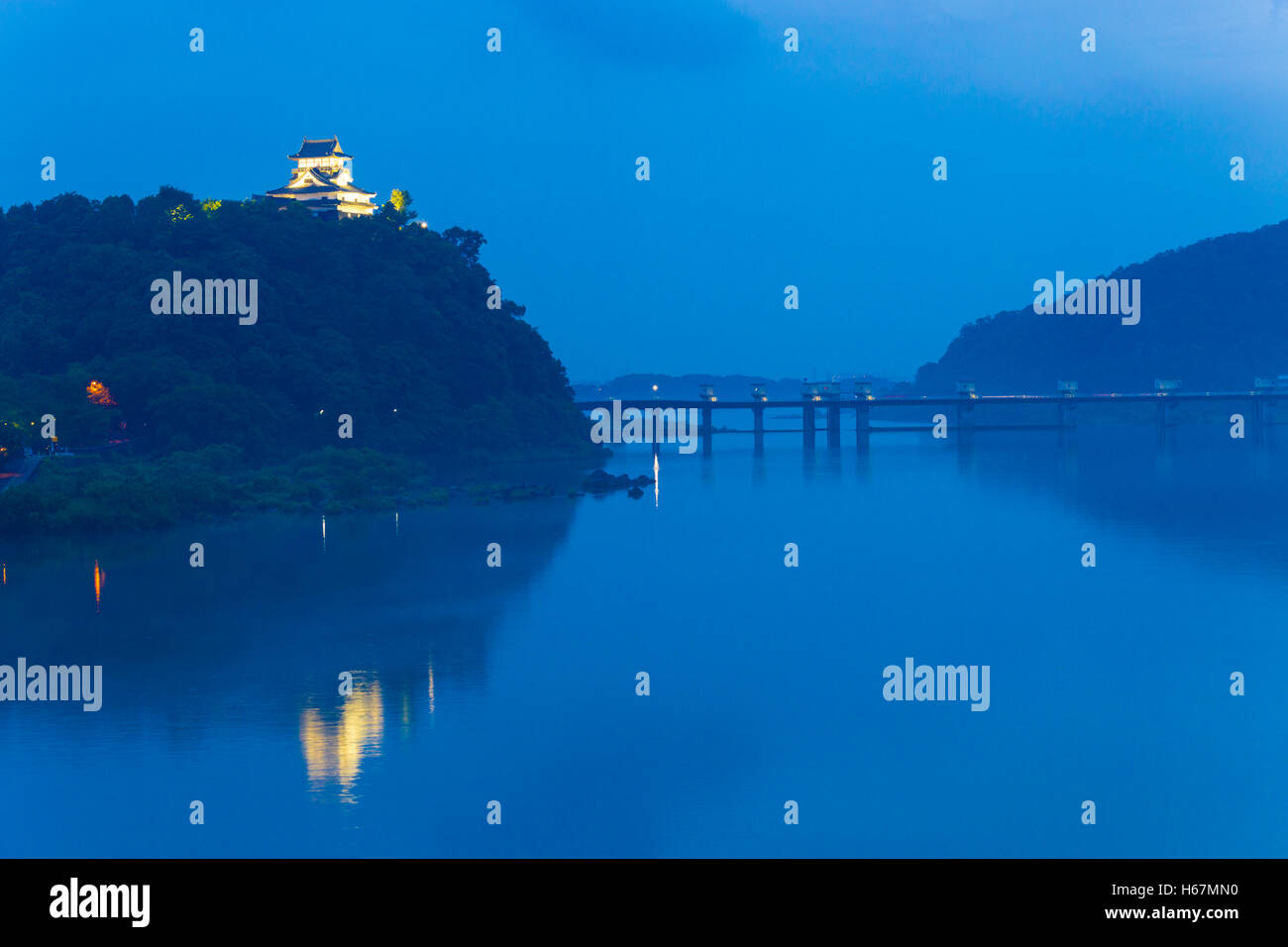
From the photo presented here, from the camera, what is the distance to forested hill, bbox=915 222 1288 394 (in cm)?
16375

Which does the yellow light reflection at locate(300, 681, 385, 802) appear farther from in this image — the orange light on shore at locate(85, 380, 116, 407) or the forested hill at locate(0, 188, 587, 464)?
the orange light on shore at locate(85, 380, 116, 407)

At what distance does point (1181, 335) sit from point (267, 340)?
13361cm

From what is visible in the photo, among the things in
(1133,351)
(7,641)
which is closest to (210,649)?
(7,641)

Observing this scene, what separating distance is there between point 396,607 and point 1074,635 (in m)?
15.0

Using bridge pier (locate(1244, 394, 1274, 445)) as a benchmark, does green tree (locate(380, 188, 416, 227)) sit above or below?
above

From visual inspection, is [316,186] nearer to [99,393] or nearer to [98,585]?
[99,393]

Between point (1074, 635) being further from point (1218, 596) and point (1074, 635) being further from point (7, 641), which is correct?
point (7, 641)

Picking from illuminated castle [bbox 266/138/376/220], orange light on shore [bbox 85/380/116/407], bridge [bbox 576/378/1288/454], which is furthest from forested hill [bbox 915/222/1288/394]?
orange light on shore [bbox 85/380/116/407]

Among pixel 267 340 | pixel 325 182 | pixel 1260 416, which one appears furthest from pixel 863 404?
pixel 267 340

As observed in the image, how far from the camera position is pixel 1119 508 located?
5459 centimetres

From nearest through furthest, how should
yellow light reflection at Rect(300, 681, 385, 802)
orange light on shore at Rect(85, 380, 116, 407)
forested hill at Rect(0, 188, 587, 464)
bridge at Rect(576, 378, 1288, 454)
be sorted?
yellow light reflection at Rect(300, 681, 385, 802), orange light on shore at Rect(85, 380, 116, 407), forested hill at Rect(0, 188, 587, 464), bridge at Rect(576, 378, 1288, 454)

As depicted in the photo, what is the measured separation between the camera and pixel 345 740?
20.1 m

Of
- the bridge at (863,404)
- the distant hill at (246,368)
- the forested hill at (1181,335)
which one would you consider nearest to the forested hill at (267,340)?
the distant hill at (246,368)

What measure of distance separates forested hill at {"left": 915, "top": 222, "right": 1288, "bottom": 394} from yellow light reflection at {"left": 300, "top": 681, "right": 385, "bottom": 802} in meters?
152
